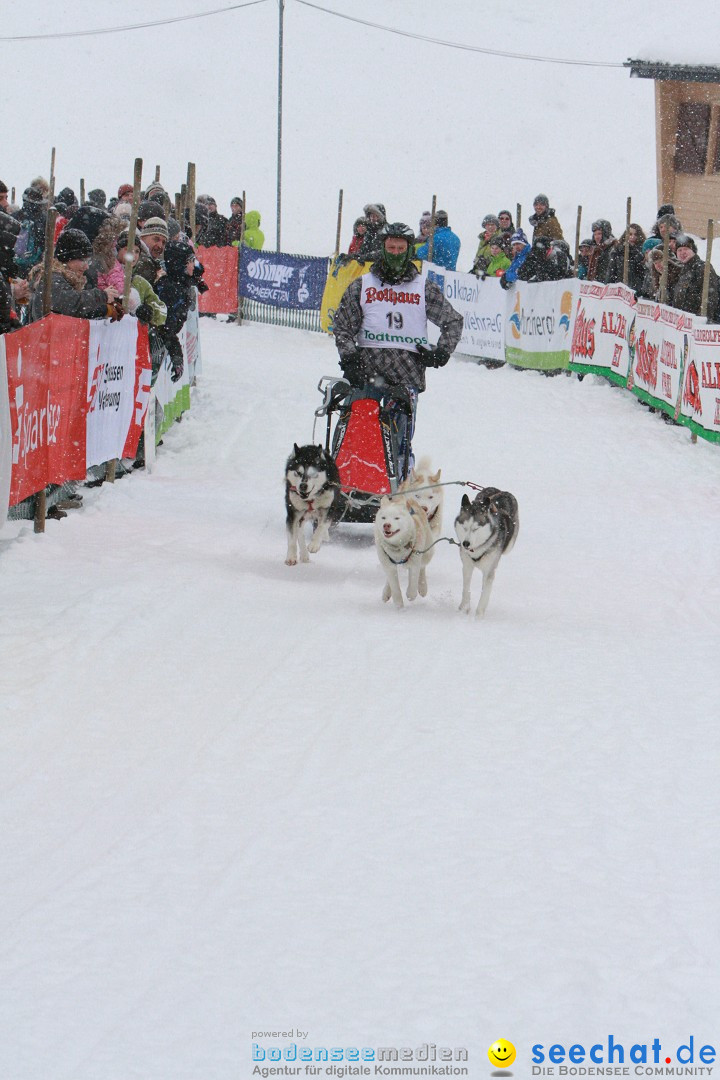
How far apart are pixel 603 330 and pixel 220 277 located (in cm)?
826

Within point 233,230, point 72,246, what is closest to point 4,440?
point 72,246

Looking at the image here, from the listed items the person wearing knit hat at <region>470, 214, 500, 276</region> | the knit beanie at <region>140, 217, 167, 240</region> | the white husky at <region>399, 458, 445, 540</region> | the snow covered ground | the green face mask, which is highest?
the person wearing knit hat at <region>470, 214, 500, 276</region>

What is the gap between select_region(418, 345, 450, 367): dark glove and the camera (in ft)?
26.7

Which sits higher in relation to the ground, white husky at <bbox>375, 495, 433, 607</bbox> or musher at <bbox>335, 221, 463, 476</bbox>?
musher at <bbox>335, 221, 463, 476</bbox>

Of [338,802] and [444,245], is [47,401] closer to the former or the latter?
[338,802]

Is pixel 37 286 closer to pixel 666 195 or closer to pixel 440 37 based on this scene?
pixel 666 195

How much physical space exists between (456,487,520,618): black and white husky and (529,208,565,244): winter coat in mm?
→ 11855

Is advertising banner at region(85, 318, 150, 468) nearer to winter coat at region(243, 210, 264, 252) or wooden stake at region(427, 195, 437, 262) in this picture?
wooden stake at region(427, 195, 437, 262)

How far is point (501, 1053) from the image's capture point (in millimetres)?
2795

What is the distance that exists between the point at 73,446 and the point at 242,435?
3.92 m

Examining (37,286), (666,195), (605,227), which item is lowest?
(37,286)

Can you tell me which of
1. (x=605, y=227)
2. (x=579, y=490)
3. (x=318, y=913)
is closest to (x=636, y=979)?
(x=318, y=913)

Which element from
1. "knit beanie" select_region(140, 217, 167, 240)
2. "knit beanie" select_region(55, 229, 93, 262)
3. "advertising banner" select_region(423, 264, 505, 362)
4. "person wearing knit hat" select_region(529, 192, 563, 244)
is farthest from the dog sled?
"advertising banner" select_region(423, 264, 505, 362)

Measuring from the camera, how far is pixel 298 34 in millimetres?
82000
